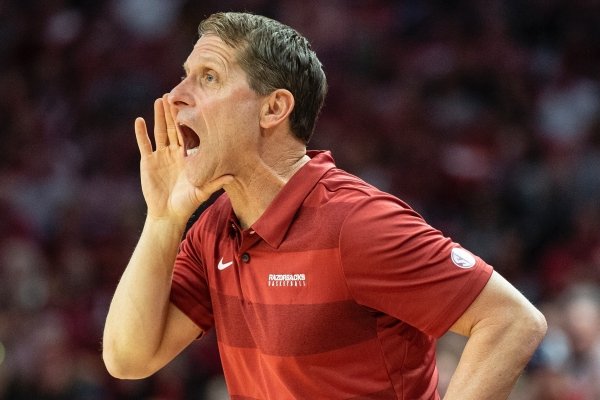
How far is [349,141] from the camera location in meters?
7.47

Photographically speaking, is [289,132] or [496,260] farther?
[496,260]

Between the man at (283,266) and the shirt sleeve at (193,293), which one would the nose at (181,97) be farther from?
the shirt sleeve at (193,293)

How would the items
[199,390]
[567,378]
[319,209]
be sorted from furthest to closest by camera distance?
[199,390] → [567,378] → [319,209]

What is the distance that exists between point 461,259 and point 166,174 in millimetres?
875

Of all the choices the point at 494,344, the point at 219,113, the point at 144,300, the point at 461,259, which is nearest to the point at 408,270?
the point at 461,259

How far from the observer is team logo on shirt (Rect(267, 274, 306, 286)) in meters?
2.44

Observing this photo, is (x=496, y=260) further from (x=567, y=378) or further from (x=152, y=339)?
(x=152, y=339)

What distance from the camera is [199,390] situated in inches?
235

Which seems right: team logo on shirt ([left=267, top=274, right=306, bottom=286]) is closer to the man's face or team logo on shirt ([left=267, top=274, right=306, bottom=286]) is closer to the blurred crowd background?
the man's face

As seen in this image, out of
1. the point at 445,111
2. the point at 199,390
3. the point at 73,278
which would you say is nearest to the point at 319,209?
the point at 199,390

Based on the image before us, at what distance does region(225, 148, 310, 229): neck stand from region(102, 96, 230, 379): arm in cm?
7

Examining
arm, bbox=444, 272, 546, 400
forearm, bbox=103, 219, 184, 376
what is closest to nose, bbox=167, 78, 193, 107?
forearm, bbox=103, 219, 184, 376

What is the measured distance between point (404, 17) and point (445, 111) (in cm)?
108

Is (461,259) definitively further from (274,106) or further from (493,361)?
(274,106)
